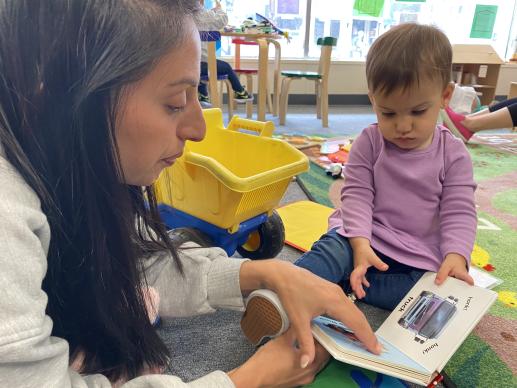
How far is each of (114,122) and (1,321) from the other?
0.67ft

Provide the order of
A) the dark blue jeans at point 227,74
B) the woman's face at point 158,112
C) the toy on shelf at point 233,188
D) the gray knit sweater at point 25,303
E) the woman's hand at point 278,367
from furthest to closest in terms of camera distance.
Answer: the dark blue jeans at point 227,74, the toy on shelf at point 233,188, the woman's hand at point 278,367, the woman's face at point 158,112, the gray knit sweater at point 25,303

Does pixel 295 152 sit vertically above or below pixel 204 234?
above

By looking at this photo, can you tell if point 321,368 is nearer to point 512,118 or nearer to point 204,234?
point 204,234

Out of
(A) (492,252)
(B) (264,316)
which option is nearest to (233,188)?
(B) (264,316)

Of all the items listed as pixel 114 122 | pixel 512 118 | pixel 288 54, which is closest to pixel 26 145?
pixel 114 122

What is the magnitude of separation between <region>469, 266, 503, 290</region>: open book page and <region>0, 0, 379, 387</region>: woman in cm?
50

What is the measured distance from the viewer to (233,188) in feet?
2.81

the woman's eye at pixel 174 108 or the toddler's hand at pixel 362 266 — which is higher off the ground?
the woman's eye at pixel 174 108

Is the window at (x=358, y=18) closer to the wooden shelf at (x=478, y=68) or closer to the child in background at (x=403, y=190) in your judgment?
the wooden shelf at (x=478, y=68)

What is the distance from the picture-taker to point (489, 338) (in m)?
0.83

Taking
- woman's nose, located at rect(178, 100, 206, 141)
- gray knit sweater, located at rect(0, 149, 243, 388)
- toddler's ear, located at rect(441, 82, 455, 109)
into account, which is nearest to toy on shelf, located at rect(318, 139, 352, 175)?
toddler's ear, located at rect(441, 82, 455, 109)

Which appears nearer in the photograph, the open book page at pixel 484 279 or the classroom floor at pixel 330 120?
the open book page at pixel 484 279

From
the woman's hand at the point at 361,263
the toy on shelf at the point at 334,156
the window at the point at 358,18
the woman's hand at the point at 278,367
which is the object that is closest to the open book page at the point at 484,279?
the woman's hand at the point at 361,263

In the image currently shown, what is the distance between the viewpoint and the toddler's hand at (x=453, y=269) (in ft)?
2.65
